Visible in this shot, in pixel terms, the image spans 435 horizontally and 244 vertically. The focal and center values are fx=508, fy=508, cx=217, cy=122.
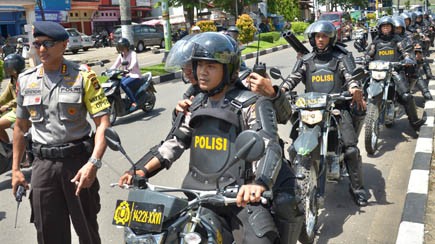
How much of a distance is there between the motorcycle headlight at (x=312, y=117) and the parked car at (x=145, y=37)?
944 inches

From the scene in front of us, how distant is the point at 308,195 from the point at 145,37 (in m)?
25.2

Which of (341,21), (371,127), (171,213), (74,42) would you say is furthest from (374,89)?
(74,42)

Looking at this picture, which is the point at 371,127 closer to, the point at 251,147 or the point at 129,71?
the point at 251,147

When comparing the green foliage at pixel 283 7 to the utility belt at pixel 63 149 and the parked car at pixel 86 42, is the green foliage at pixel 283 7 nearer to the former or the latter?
the parked car at pixel 86 42

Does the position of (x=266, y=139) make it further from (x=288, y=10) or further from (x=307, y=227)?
(x=288, y=10)

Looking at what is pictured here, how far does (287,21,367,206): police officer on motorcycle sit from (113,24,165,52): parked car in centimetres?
2307

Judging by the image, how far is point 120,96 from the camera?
8.41 m

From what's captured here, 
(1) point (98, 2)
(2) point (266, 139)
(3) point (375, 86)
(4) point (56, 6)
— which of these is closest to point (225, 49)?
(2) point (266, 139)

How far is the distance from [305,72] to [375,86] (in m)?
1.50

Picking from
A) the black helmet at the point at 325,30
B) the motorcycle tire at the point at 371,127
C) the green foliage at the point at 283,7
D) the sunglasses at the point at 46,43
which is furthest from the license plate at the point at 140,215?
the green foliage at the point at 283,7

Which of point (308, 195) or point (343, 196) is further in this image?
point (343, 196)

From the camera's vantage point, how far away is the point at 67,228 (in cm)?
318

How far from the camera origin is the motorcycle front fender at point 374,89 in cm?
598

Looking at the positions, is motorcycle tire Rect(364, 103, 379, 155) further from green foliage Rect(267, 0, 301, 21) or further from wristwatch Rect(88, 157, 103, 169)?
green foliage Rect(267, 0, 301, 21)
